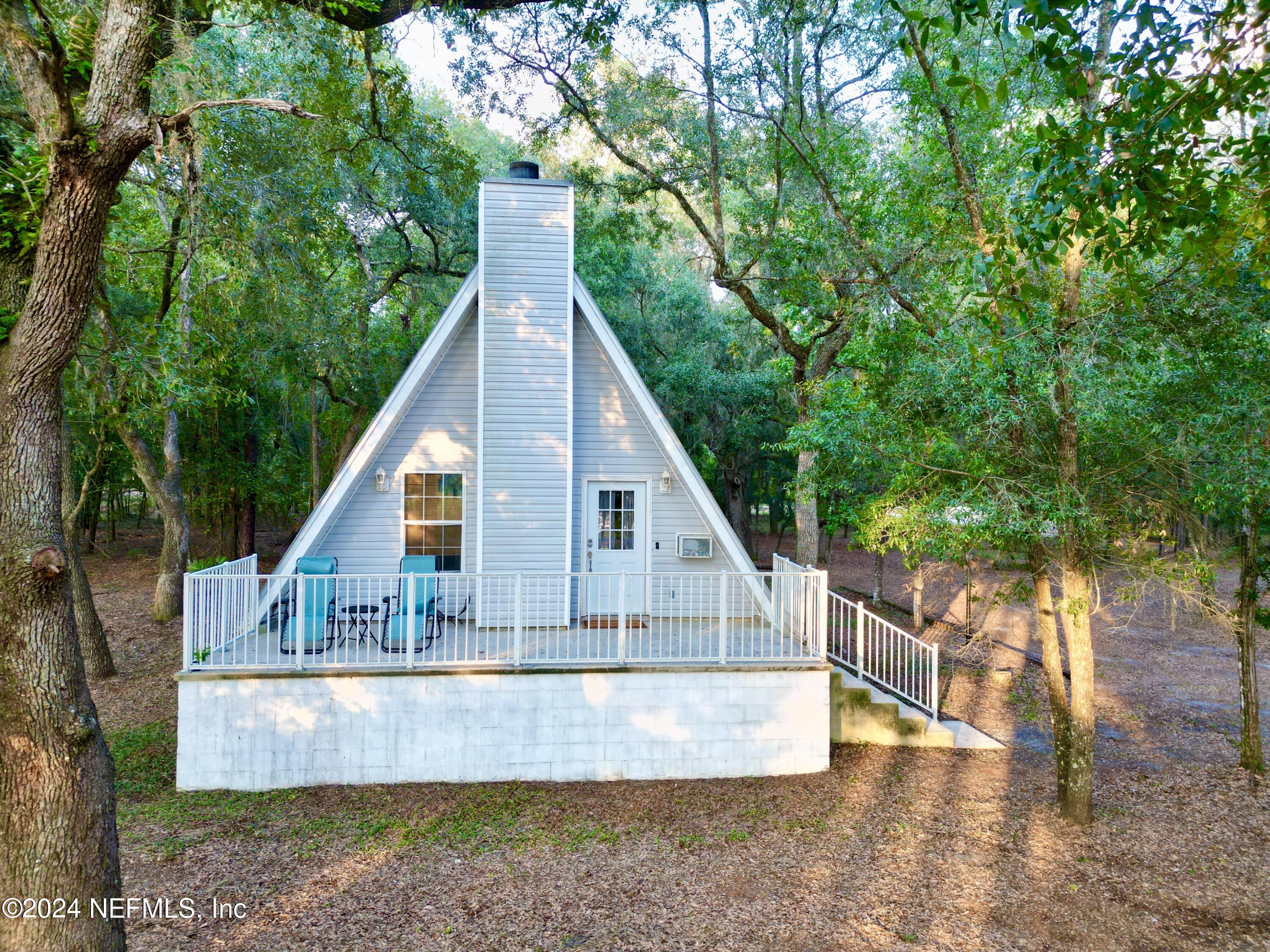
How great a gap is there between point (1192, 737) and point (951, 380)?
6.27m

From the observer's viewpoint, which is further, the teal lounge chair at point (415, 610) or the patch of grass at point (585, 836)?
the teal lounge chair at point (415, 610)

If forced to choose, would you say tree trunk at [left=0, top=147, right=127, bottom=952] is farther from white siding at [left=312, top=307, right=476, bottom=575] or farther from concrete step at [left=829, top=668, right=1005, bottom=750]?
concrete step at [left=829, top=668, right=1005, bottom=750]

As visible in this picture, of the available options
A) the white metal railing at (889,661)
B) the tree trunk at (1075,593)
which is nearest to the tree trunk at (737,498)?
the white metal railing at (889,661)

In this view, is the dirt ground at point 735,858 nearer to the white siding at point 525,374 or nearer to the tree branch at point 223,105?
the white siding at point 525,374

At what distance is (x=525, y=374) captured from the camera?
9.32 m

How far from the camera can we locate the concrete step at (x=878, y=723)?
823 cm

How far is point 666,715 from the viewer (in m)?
7.38

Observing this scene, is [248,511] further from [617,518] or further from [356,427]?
[617,518]

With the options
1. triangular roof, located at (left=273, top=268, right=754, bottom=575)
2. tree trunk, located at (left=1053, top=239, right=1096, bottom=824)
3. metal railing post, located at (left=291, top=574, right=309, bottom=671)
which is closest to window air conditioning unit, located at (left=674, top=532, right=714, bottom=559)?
triangular roof, located at (left=273, top=268, right=754, bottom=575)

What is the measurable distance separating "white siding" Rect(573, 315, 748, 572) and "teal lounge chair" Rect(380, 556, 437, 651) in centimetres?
206

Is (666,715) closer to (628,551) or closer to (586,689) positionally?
(586,689)

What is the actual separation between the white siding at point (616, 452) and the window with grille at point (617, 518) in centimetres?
24

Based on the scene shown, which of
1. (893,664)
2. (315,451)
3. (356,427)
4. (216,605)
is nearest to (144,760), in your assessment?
(216,605)

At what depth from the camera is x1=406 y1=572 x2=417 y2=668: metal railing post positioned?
691 centimetres
